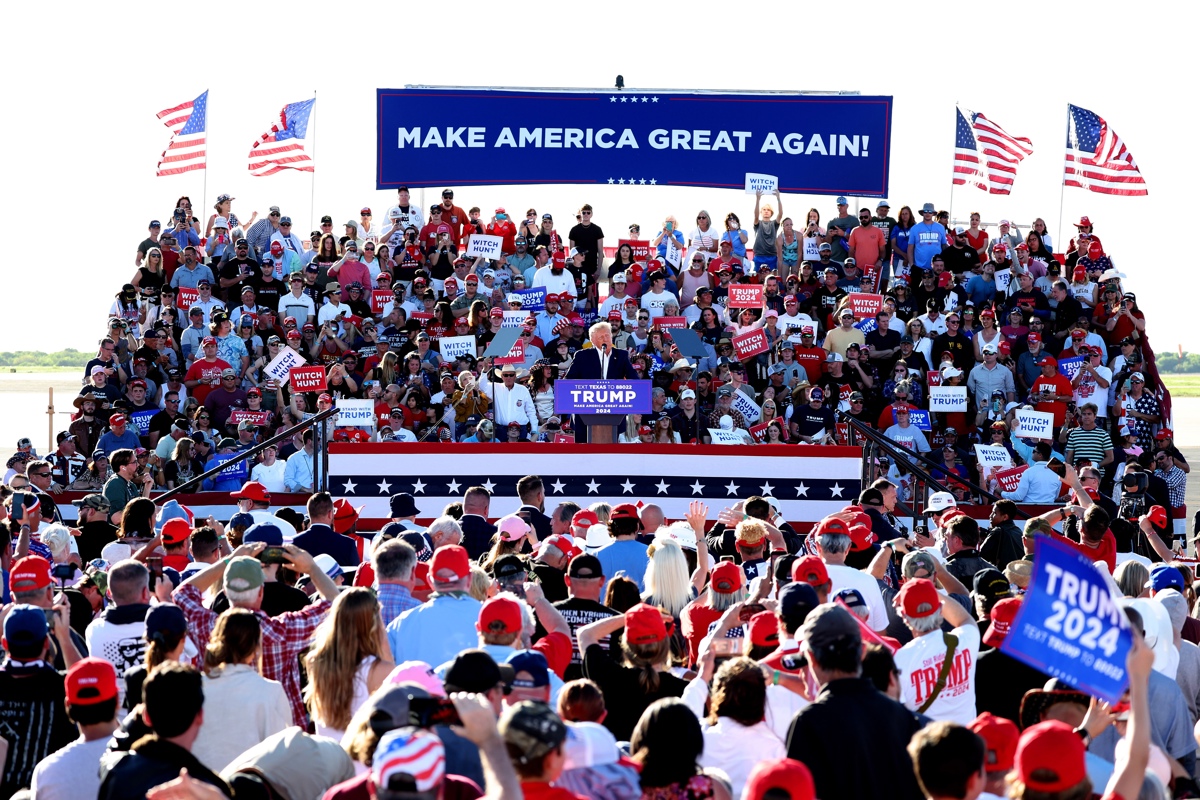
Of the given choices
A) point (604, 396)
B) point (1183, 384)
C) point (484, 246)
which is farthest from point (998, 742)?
point (1183, 384)

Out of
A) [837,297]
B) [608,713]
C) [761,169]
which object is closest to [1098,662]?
[608,713]

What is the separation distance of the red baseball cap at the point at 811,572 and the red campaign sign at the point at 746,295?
14.1 meters

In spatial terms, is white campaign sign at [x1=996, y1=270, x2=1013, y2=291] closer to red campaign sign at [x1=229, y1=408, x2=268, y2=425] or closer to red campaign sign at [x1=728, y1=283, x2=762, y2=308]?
red campaign sign at [x1=728, y1=283, x2=762, y2=308]

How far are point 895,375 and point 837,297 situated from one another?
115 inches

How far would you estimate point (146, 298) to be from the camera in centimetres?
2255

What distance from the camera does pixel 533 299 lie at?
2142 centimetres

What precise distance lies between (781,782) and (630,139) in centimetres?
2370

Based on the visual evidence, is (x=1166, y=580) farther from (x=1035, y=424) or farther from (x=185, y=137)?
(x=185, y=137)

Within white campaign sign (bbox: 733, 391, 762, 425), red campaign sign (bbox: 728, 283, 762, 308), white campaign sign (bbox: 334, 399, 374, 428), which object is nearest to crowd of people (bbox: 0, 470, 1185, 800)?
white campaign sign (bbox: 334, 399, 374, 428)

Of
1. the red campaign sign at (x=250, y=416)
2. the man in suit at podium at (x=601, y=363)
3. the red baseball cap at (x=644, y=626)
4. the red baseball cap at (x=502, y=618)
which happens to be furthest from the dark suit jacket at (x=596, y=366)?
the red baseball cap at (x=502, y=618)

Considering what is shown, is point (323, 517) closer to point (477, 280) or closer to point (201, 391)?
point (201, 391)

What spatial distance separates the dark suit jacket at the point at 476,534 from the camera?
1109 cm

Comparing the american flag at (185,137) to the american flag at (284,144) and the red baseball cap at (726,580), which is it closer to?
the american flag at (284,144)

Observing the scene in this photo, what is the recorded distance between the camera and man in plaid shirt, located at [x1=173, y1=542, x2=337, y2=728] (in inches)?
269
